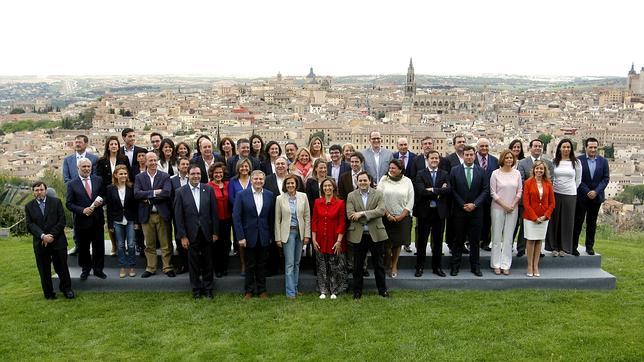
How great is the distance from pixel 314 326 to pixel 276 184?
5.65 feet

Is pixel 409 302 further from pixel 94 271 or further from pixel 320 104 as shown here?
pixel 320 104

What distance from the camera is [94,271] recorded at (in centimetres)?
718

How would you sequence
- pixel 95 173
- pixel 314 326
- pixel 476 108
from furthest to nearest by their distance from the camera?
pixel 476 108 < pixel 95 173 < pixel 314 326

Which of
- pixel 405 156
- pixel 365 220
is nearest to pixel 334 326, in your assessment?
pixel 365 220

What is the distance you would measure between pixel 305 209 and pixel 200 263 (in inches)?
52.9

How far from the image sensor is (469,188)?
6996mm

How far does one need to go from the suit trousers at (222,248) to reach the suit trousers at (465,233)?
8.40 feet

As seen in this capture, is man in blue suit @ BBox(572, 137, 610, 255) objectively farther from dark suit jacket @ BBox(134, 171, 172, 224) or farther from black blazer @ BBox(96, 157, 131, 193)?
black blazer @ BBox(96, 157, 131, 193)

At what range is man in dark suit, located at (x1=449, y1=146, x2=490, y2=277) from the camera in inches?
275

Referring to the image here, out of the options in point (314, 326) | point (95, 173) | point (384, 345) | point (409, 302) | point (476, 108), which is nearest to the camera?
point (384, 345)

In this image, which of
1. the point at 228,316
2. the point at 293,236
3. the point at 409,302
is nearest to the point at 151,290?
the point at 228,316

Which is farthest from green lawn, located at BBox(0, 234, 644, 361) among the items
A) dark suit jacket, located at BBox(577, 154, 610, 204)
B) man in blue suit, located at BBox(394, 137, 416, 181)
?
man in blue suit, located at BBox(394, 137, 416, 181)

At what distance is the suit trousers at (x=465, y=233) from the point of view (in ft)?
23.1

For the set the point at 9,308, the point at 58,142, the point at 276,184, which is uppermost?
the point at 276,184
